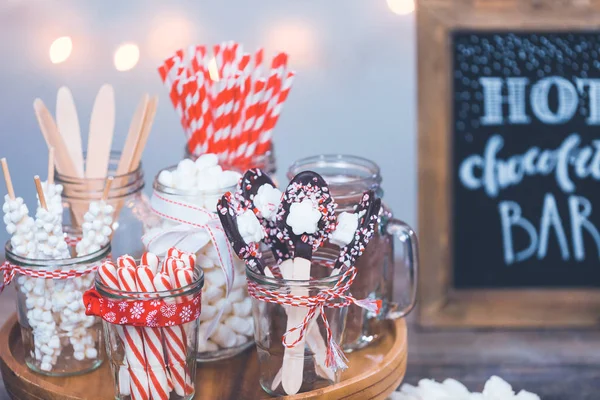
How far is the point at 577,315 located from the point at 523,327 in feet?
0.32

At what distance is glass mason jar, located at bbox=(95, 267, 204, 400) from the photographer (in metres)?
0.84

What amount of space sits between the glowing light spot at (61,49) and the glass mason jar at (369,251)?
1.68 ft

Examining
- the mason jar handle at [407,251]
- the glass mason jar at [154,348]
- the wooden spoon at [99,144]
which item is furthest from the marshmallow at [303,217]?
the wooden spoon at [99,144]

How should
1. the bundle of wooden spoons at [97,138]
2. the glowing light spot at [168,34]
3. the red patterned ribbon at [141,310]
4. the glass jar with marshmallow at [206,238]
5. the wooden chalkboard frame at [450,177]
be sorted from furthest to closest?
the glowing light spot at [168,34] < the wooden chalkboard frame at [450,177] < the bundle of wooden spoons at [97,138] < the glass jar with marshmallow at [206,238] < the red patterned ribbon at [141,310]

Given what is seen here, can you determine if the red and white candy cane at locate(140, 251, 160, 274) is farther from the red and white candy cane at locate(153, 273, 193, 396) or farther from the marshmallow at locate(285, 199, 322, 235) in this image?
the marshmallow at locate(285, 199, 322, 235)

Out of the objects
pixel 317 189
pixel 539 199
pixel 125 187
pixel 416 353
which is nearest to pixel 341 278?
pixel 317 189

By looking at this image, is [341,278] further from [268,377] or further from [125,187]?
[125,187]

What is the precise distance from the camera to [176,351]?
0.88 metres

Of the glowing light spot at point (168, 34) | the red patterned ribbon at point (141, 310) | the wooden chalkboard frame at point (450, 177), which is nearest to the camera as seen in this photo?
the red patterned ribbon at point (141, 310)

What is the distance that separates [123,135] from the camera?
144 cm

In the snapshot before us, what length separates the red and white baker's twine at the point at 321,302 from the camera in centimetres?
85

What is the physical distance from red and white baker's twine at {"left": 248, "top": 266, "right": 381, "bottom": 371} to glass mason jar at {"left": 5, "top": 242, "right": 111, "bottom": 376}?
210 millimetres

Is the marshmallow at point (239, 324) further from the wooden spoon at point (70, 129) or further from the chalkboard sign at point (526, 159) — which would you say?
the chalkboard sign at point (526, 159)

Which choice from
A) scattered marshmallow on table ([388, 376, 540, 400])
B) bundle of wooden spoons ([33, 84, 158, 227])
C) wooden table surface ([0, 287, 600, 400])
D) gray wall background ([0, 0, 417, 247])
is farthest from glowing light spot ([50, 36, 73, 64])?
scattered marshmallow on table ([388, 376, 540, 400])
